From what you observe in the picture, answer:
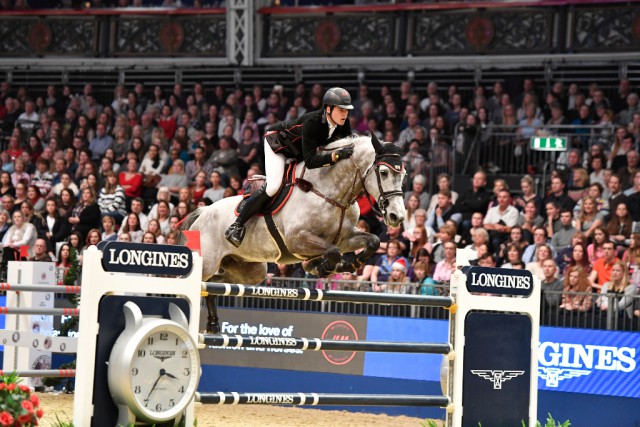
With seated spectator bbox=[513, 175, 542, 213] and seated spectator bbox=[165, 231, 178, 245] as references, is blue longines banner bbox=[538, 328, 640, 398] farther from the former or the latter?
seated spectator bbox=[165, 231, 178, 245]

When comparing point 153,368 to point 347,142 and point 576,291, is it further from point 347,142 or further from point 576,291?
point 576,291

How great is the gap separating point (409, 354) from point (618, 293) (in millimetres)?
2292

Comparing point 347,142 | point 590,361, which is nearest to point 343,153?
point 347,142

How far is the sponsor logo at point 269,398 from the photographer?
243 inches

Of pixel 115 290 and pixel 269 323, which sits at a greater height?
pixel 115 290

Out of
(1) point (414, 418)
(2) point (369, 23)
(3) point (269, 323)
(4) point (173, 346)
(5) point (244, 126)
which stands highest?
(2) point (369, 23)

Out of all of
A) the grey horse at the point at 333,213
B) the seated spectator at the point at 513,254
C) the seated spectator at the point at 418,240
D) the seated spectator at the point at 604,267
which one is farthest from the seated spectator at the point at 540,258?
the grey horse at the point at 333,213

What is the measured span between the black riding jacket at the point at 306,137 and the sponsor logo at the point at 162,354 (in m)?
2.78

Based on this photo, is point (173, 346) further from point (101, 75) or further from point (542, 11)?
point (101, 75)

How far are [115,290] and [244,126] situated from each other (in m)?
11.6

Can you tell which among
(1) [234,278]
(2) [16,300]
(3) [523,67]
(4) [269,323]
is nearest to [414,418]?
(4) [269,323]

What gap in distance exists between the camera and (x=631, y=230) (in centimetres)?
1250

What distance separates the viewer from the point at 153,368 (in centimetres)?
582

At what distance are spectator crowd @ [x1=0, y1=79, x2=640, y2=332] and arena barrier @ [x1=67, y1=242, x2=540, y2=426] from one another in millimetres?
3510
